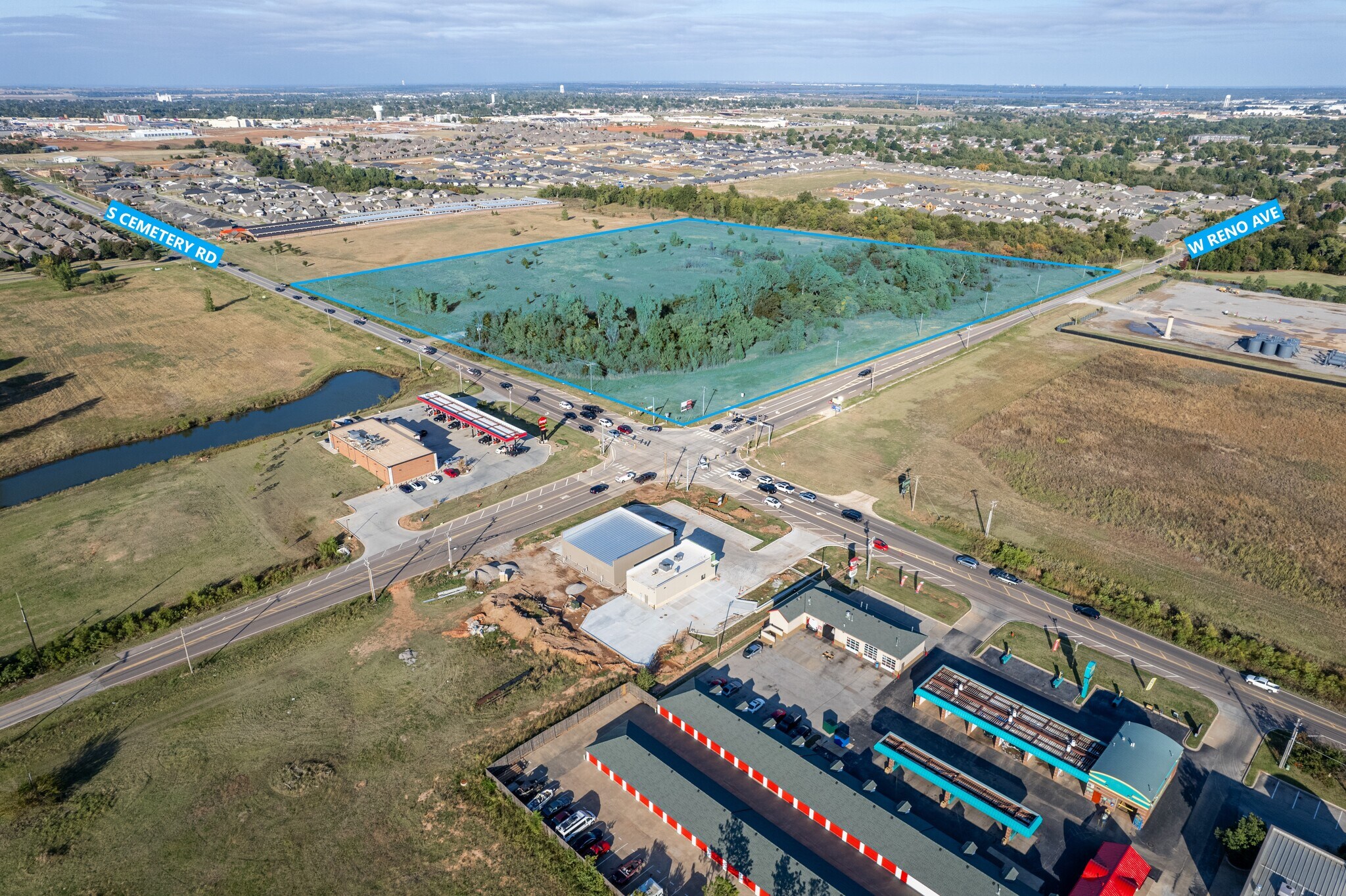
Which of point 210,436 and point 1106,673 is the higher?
point 210,436

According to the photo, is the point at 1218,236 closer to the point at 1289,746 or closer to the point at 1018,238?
the point at 1018,238

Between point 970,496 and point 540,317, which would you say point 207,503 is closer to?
point 540,317

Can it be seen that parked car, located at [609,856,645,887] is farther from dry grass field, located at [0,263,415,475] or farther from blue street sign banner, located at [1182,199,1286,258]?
blue street sign banner, located at [1182,199,1286,258]

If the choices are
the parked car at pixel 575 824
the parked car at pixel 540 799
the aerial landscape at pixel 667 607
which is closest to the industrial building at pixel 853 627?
the aerial landscape at pixel 667 607

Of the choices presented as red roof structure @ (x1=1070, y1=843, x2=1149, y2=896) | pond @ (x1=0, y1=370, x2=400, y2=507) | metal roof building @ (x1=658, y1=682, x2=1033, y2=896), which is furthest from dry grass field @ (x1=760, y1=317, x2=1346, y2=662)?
pond @ (x1=0, y1=370, x2=400, y2=507)

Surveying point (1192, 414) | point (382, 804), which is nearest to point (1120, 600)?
point (1192, 414)

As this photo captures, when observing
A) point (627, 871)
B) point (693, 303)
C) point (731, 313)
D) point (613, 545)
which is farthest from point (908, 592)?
point (693, 303)
